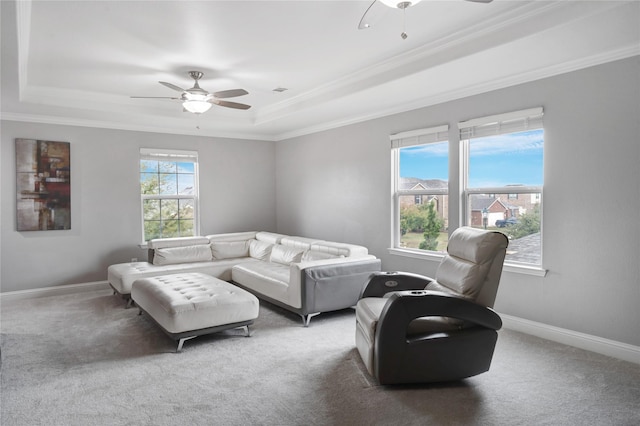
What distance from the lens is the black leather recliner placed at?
2.69m

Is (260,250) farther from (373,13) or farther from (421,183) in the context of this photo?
(373,13)

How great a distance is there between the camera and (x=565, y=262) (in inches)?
142

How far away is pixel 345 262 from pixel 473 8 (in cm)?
261

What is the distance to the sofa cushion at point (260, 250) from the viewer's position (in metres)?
6.06

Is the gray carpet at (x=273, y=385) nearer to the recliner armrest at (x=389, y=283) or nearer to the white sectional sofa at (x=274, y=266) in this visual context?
the white sectional sofa at (x=274, y=266)

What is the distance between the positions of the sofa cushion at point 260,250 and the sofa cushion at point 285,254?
0.63 ft

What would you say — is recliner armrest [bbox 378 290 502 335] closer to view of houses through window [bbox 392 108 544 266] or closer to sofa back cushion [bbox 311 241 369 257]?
view of houses through window [bbox 392 108 544 266]

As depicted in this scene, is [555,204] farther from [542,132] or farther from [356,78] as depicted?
[356,78]

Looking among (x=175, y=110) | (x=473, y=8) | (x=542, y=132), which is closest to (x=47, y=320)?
(x=175, y=110)

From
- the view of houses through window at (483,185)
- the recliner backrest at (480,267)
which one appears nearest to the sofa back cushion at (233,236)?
the view of houses through window at (483,185)

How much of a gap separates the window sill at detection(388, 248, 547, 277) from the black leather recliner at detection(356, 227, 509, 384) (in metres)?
1.18

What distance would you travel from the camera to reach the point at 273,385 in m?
2.85

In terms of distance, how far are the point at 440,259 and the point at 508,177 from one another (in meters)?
1.15

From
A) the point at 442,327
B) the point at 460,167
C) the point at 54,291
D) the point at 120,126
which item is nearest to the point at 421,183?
the point at 460,167
